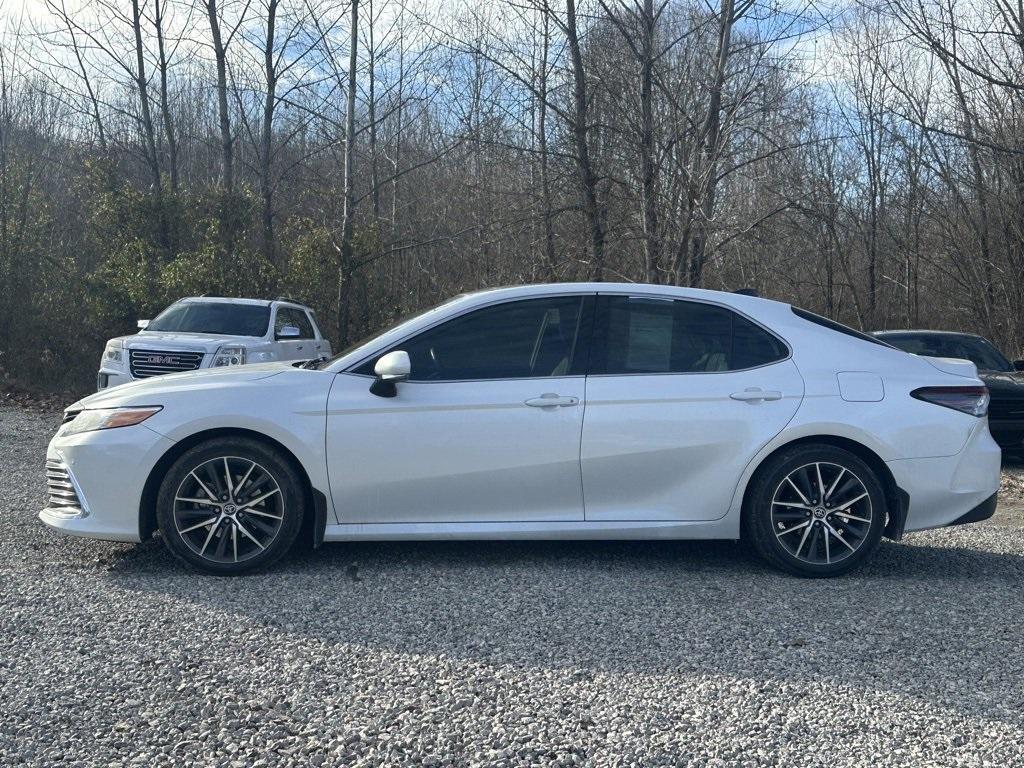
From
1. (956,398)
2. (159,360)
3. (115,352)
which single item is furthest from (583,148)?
(956,398)

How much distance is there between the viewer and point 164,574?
5332mm

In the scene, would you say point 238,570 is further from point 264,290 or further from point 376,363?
point 264,290

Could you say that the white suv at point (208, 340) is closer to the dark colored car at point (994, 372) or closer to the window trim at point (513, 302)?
the window trim at point (513, 302)

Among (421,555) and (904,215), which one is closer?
(421,555)

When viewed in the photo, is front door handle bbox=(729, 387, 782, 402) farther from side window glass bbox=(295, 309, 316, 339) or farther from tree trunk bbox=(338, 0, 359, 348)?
tree trunk bbox=(338, 0, 359, 348)

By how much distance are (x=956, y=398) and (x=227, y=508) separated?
4019mm

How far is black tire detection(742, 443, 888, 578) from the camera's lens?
17.8 ft

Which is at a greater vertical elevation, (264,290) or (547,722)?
(264,290)

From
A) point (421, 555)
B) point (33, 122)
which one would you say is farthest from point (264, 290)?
point (421, 555)

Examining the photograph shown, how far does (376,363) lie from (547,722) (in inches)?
97.9

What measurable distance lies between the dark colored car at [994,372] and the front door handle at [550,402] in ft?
20.9

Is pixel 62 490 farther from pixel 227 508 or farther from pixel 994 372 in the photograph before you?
pixel 994 372

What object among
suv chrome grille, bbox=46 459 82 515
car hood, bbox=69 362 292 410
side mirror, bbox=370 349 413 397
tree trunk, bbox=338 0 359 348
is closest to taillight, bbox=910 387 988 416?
side mirror, bbox=370 349 413 397

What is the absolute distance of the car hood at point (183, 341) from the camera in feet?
42.0
